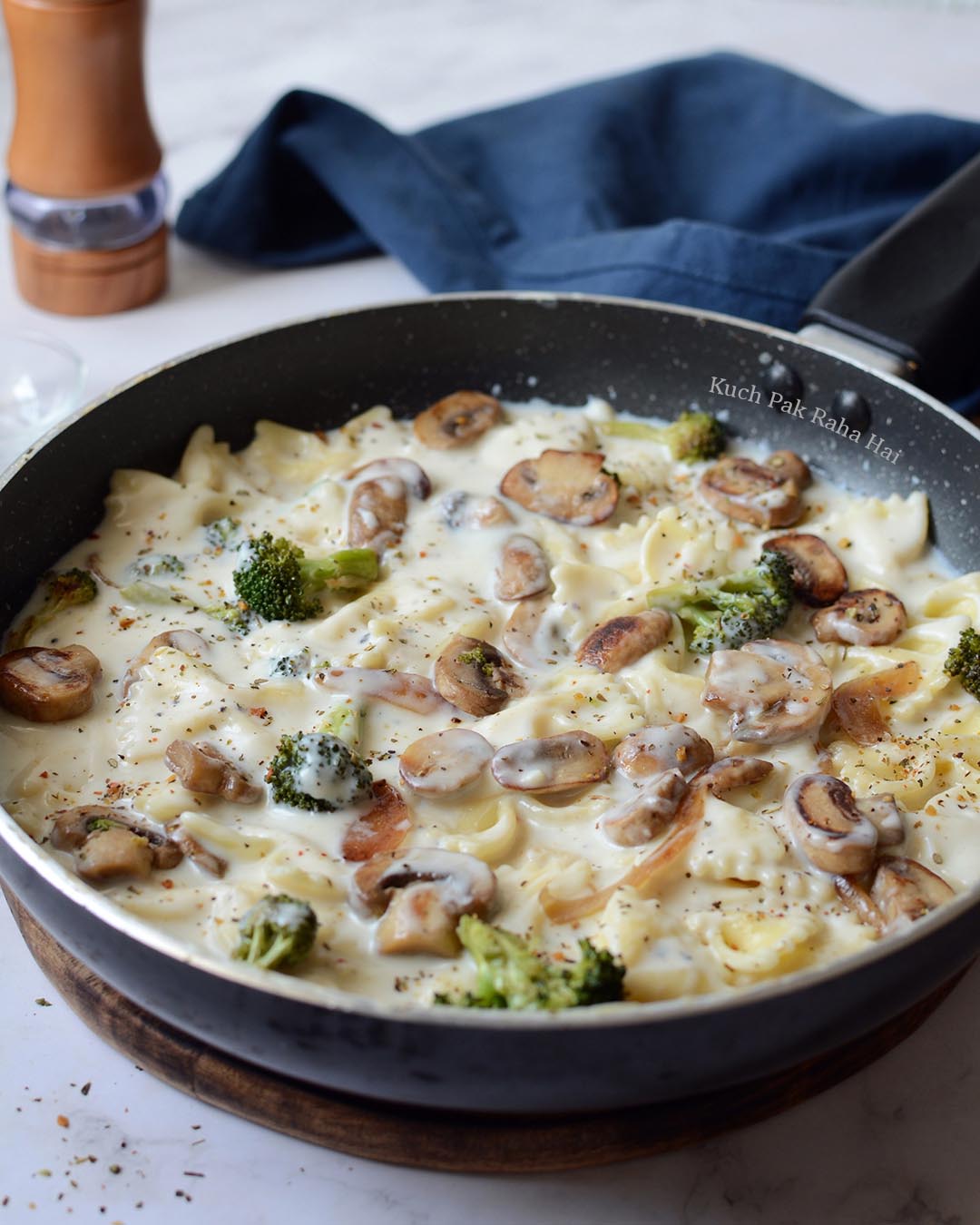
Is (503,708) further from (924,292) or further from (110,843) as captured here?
(924,292)

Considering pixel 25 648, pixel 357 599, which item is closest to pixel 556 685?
pixel 357 599

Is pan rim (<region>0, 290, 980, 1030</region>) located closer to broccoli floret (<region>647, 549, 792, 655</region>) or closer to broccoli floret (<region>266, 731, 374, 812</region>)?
broccoli floret (<region>266, 731, 374, 812</region>)

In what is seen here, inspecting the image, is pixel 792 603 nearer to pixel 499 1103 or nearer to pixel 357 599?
pixel 357 599

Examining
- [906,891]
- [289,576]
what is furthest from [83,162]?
[906,891]

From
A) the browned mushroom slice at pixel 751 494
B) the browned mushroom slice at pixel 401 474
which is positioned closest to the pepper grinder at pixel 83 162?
the browned mushroom slice at pixel 401 474

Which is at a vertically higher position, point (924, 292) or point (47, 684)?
point (924, 292)

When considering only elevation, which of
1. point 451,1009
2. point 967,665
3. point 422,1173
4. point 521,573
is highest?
point 451,1009
